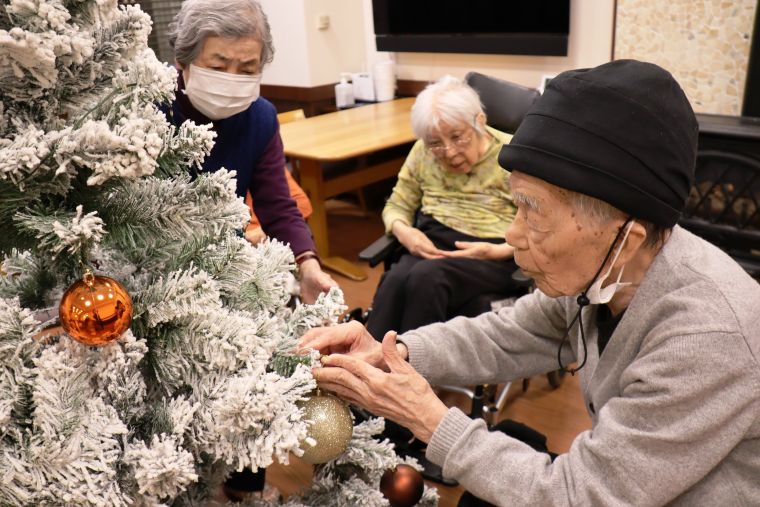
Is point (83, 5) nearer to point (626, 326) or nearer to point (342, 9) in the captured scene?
point (626, 326)

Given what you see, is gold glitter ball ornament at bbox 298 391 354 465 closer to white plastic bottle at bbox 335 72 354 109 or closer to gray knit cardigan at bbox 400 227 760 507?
gray knit cardigan at bbox 400 227 760 507

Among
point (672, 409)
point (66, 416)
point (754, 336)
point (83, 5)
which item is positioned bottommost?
point (672, 409)

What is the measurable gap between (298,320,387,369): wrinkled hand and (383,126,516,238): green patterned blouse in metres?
1.41

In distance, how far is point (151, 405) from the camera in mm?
811

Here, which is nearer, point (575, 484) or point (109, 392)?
point (109, 392)

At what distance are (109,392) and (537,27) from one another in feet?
11.9

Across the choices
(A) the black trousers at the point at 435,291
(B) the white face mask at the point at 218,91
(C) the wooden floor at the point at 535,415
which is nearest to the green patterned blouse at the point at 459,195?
(A) the black trousers at the point at 435,291

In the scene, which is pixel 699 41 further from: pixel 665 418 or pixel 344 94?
pixel 665 418

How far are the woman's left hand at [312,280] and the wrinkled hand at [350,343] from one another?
432 millimetres

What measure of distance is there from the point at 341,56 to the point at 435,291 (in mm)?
3081

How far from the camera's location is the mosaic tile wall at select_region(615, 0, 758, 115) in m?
3.03

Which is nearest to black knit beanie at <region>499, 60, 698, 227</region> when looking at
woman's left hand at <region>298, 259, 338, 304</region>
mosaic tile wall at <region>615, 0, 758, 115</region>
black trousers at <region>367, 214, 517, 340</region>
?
woman's left hand at <region>298, 259, 338, 304</region>

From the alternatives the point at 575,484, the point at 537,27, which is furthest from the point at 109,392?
the point at 537,27

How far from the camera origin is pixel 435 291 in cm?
231
